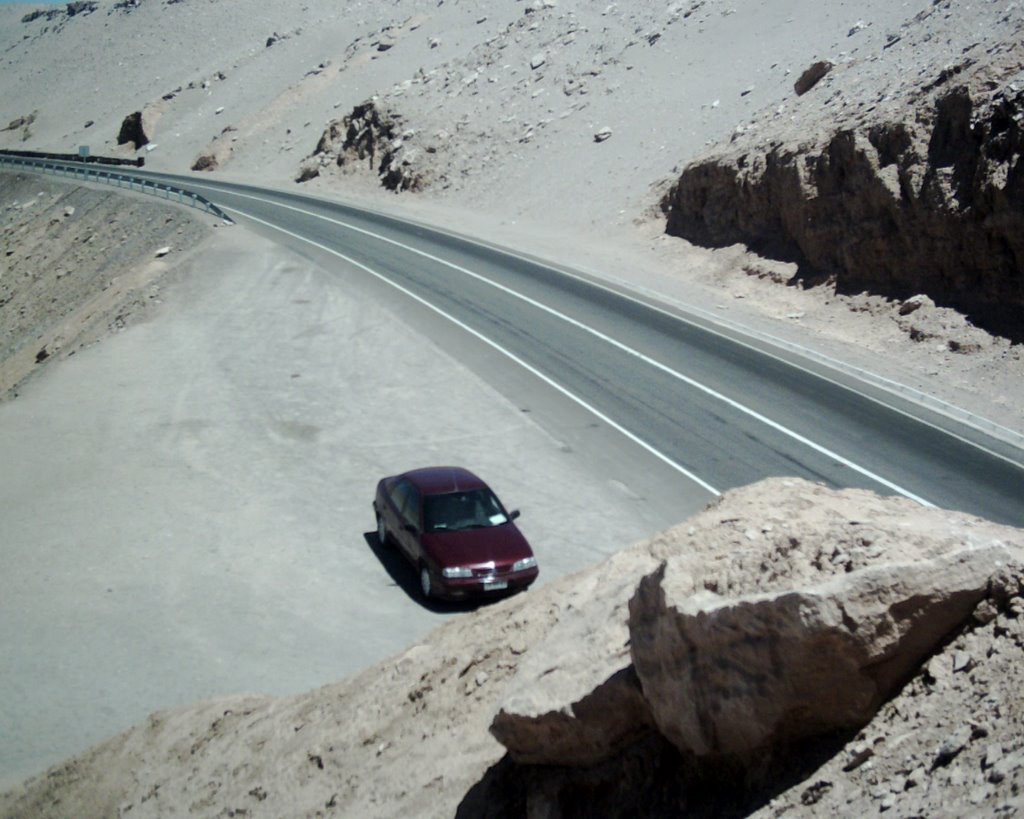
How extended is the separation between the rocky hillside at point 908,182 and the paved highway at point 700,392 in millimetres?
3721

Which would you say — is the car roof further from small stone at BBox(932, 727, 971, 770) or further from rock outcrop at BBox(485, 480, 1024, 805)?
small stone at BBox(932, 727, 971, 770)

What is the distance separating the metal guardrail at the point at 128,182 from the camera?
43925 millimetres

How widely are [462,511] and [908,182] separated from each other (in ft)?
50.1

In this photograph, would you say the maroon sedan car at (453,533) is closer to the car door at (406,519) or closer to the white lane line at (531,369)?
the car door at (406,519)

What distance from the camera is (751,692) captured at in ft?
18.5

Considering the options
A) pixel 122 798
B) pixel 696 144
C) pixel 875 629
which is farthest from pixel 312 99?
pixel 875 629

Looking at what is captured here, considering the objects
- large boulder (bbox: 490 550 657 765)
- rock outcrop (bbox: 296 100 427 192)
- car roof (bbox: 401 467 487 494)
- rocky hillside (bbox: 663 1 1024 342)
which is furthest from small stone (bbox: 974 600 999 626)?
rock outcrop (bbox: 296 100 427 192)

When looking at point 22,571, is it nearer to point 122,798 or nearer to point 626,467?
point 122,798

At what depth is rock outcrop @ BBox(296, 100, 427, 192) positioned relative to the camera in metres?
51.5

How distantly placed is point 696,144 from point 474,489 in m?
27.2

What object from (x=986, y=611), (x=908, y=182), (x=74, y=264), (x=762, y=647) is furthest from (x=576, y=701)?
(x=74, y=264)

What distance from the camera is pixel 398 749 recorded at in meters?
8.44

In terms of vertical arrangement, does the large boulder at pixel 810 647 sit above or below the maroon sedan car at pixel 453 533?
above

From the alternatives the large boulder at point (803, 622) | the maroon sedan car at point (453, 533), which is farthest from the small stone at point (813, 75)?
the large boulder at point (803, 622)
